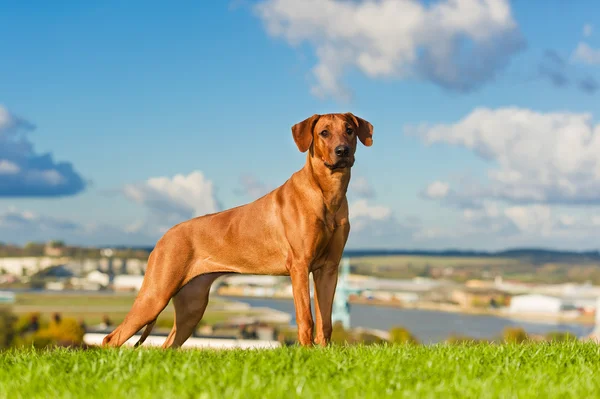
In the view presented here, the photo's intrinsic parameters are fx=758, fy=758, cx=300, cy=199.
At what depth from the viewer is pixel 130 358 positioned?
6758 mm

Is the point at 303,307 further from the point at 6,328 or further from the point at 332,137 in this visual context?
the point at 6,328

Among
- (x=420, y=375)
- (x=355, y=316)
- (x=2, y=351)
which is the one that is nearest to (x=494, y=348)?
(x=420, y=375)

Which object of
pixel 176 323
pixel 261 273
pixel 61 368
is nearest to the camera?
pixel 61 368

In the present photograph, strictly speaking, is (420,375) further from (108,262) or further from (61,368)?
(108,262)

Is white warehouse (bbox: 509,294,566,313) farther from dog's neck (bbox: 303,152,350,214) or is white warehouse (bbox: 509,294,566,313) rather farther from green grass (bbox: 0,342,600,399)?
green grass (bbox: 0,342,600,399)

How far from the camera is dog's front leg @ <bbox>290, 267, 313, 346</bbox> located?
25.8 ft

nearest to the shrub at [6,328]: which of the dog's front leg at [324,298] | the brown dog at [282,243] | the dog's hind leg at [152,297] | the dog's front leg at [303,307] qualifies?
the dog's hind leg at [152,297]

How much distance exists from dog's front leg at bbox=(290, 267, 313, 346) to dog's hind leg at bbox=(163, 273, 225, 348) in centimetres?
132

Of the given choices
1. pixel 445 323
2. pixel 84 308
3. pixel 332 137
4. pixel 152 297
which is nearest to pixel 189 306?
pixel 152 297

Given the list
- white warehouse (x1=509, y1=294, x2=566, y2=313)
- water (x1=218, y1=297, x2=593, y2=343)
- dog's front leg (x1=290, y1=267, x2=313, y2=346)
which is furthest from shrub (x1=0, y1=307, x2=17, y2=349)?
white warehouse (x1=509, y1=294, x2=566, y2=313)

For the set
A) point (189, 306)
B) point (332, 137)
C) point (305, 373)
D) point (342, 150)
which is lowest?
point (305, 373)

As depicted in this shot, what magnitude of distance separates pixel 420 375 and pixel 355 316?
7293 inches

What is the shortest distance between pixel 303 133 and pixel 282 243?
A: 1.22 m

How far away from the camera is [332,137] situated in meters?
7.98
